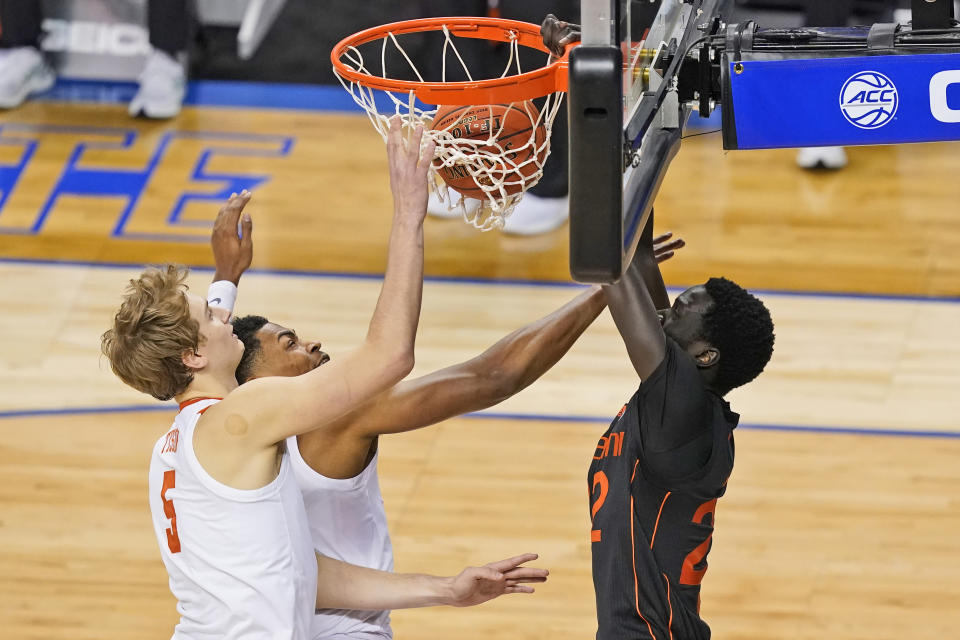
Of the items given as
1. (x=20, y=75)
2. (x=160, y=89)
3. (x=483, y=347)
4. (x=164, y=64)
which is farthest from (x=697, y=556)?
(x=20, y=75)

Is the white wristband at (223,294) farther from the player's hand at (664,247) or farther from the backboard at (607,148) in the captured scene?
the backboard at (607,148)

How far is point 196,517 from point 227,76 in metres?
5.80

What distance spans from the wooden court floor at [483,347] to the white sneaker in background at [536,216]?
0.09m

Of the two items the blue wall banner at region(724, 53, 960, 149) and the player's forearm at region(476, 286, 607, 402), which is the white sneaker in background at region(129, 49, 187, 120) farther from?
the blue wall banner at region(724, 53, 960, 149)

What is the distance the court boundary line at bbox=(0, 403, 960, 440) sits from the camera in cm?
534

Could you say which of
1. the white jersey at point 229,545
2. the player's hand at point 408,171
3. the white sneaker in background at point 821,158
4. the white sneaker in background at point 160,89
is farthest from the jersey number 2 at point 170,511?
the white sneaker in background at point 160,89

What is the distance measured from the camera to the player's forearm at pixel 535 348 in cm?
329

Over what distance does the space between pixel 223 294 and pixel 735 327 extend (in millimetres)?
1284

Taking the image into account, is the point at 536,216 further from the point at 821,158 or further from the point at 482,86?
the point at 482,86

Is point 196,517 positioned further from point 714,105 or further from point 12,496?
point 12,496

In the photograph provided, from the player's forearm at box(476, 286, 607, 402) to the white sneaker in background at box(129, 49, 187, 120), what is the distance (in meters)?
5.03

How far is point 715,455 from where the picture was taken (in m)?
2.98

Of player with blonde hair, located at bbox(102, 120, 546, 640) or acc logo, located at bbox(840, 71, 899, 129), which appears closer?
acc logo, located at bbox(840, 71, 899, 129)

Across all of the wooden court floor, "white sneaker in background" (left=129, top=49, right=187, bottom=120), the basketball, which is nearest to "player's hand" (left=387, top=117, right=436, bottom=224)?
the basketball
